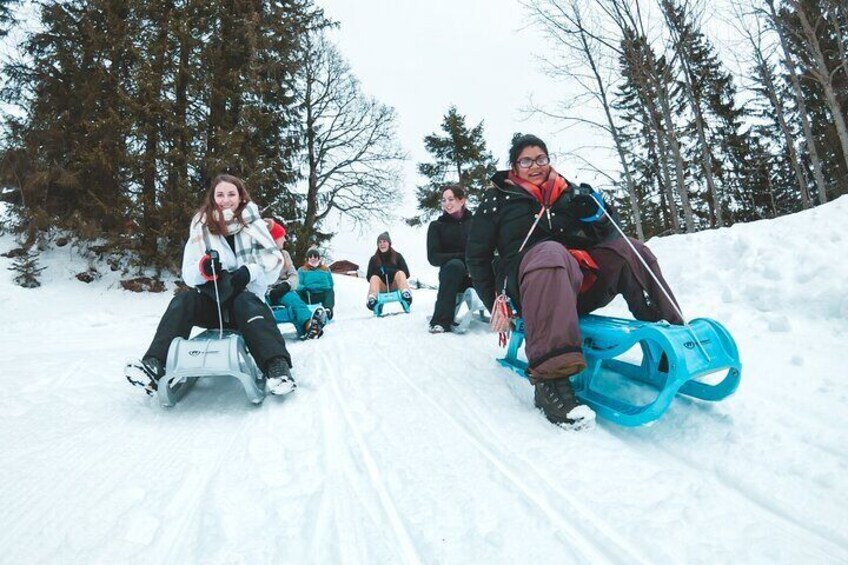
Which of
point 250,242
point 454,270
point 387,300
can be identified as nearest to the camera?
point 250,242

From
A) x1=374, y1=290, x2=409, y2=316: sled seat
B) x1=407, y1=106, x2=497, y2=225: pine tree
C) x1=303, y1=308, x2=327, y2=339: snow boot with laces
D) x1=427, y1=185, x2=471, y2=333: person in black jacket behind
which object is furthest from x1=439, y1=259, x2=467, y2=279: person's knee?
x1=407, y1=106, x2=497, y2=225: pine tree

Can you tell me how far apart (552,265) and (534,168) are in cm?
89

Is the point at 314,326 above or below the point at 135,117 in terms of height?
below

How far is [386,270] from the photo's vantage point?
21.7ft

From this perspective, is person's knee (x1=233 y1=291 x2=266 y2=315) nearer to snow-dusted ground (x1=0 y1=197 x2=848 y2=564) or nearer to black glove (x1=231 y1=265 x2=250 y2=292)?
black glove (x1=231 y1=265 x2=250 y2=292)

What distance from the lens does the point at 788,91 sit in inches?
737

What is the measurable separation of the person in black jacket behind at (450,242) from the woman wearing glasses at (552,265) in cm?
184

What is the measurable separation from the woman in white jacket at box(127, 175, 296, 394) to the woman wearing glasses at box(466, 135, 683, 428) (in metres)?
1.27

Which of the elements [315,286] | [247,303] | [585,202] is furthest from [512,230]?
[315,286]

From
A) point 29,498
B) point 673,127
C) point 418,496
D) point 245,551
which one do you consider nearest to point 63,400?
point 29,498

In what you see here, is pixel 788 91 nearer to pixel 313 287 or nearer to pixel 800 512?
pixel 313 287

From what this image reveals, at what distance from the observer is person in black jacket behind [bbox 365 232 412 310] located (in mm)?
6516

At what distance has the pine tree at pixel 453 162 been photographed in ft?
63.3

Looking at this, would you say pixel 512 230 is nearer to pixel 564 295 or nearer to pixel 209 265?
pixel 564 295
